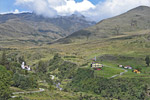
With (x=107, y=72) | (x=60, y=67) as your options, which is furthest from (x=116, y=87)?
(x=60, y=67)

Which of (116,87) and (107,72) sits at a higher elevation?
(107,72)

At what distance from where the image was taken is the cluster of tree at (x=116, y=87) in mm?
85562

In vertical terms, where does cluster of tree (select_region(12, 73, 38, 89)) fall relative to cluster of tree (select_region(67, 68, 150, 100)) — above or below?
above

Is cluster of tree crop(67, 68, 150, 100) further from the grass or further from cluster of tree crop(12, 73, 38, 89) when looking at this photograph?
cluster of tree crop(12, 73, 38, 89)

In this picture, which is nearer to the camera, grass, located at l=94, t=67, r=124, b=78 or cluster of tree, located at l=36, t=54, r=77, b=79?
grass, located at l=94, t=67, r=124, b=78

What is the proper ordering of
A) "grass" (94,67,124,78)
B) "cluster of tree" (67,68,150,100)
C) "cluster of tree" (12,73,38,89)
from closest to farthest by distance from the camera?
"cluster of tree" (12,73,38,89) < "cluster of tree" (67,68,150,100) < "grass" (94,67,124,78)

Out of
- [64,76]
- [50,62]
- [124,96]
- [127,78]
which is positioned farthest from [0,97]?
[50,62]

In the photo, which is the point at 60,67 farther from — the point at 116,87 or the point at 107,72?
the point at 116,87

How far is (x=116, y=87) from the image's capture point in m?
93.2

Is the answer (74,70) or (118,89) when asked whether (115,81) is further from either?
(74,70)

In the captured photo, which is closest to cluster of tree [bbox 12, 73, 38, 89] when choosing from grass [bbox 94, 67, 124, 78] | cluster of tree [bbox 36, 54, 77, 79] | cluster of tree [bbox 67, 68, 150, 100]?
cluster of tree [bbox 67, 68, 150, 100]

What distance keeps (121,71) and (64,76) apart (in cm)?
4023

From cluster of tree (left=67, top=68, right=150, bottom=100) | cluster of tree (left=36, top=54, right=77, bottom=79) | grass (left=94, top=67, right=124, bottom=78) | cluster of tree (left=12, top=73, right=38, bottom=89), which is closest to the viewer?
cluster of tree (left=12, top=73, right=38, bottom=89)

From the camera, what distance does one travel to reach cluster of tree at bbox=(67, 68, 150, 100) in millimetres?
85562
